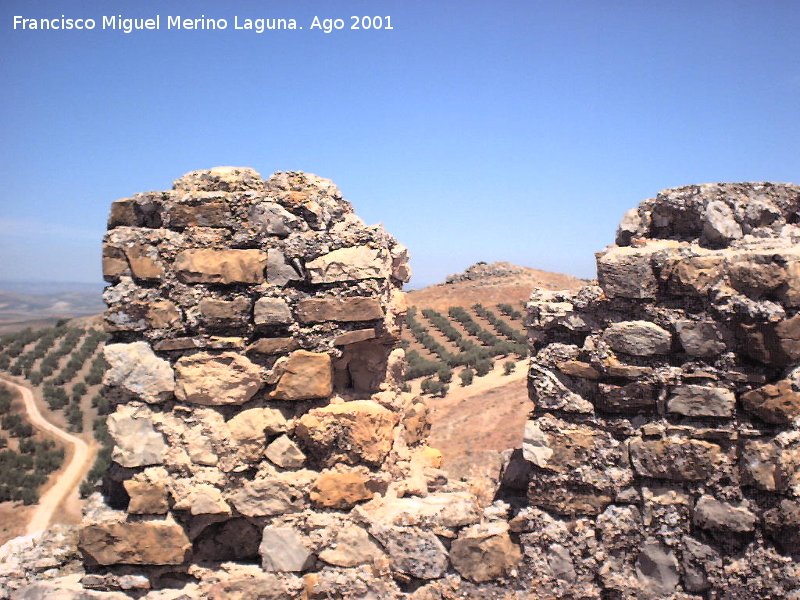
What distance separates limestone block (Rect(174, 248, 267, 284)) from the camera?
10.7 ft

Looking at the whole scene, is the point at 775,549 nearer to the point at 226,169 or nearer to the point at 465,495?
the point at 465,495

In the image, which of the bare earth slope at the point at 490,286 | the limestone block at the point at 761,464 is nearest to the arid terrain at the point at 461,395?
the bare earth slope at the point at 490,286

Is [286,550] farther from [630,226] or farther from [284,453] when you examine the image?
[630,226]

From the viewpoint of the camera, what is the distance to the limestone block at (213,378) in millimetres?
3236

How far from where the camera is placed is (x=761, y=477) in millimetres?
2793

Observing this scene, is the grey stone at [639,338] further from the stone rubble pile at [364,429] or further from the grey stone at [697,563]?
the grey stone at [697,563]

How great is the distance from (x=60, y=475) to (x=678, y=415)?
12.2 m

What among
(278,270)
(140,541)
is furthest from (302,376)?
(140,541)

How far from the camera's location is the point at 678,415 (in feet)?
9.65

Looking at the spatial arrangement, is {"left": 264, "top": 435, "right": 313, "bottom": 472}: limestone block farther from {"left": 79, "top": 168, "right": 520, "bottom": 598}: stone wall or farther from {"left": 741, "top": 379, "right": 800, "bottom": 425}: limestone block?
{"left": 741, "top": 379, "right": 800, "bottom": 425}: limestone block

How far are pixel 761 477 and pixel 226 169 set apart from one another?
3219mm

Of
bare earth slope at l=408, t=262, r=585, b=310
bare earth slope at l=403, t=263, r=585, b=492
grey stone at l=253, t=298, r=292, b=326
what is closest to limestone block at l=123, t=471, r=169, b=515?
grey stone at l=253, t=298, r=292, b=326

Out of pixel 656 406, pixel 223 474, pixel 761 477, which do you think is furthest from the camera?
pixel 223 474

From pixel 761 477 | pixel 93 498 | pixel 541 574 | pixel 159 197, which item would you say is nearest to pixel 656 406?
pixel 761 477
